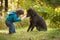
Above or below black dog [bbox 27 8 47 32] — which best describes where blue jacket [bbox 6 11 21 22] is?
above

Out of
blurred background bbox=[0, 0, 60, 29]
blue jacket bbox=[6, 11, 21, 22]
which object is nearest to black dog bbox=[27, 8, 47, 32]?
blue jacket bbox=[6, 11, 21, 22]

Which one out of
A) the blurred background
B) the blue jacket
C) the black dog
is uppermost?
the blue jacket

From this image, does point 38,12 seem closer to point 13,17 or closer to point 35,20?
point 35,20

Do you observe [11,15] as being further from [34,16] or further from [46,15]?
[46,15]

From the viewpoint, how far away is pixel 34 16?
8.95m

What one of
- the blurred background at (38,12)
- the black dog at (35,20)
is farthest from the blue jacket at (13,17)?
the blurred background at (38,12)

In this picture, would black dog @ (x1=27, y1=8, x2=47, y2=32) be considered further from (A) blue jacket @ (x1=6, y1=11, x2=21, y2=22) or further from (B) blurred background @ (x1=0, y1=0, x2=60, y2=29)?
(B) blurred background @ (x1=0, y1=0, x2=60, y2=29)

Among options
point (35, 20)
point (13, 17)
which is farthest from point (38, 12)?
point (13, 17)

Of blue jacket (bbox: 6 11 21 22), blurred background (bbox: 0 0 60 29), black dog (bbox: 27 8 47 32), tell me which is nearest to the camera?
blue jacket (bbox: 6 11 21 22)

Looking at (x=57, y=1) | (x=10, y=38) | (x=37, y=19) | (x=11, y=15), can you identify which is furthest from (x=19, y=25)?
(x=57, y=1)

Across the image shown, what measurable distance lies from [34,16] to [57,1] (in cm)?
319

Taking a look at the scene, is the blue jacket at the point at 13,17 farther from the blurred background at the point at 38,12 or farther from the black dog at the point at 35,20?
the blurred background at the point at 38,12

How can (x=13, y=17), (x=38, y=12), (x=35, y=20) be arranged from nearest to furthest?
1. (x=13, y=17)
2. (x=35, y=20)
3. (x=38, y=12)

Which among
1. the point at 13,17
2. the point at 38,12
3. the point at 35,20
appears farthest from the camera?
the point at 38,12
